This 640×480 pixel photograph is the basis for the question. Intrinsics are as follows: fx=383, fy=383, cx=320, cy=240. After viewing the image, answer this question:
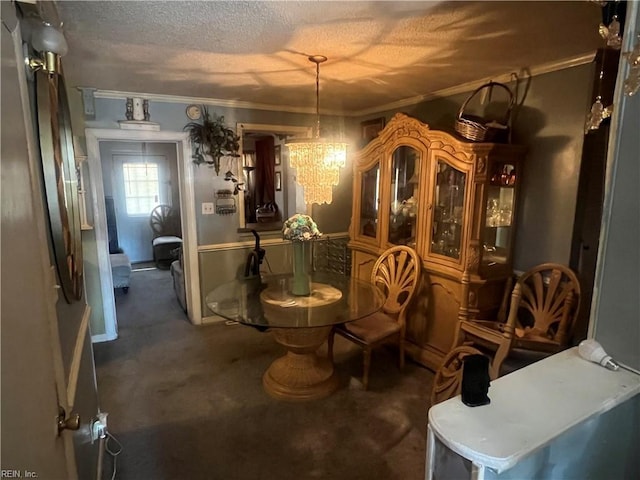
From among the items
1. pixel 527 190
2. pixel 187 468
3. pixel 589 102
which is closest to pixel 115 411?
pixel 187 468

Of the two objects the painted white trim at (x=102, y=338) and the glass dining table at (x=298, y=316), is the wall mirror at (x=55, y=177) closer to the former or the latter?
the glass dining table at (x=298, y=316)

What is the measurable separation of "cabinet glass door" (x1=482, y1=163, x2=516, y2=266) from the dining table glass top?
886 mm

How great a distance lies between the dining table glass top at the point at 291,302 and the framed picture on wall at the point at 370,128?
6.00 feet

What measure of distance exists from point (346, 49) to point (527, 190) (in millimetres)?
1603

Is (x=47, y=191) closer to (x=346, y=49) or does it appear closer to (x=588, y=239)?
(x=346, y=49)

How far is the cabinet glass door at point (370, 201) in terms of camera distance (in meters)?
3.46

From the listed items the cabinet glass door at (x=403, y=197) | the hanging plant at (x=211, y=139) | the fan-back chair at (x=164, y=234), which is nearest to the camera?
the cabinet glass door at (x=403, y=197)

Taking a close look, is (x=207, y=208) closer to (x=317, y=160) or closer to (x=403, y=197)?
(x=317, y=160)

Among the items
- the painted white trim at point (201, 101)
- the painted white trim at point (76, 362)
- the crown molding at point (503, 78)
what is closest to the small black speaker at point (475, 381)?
the painted white trim at point (76, 362)

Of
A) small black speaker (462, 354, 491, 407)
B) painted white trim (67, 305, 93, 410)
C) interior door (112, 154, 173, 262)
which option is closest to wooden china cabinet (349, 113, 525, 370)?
small black speaker (462, 354, 491, 407)

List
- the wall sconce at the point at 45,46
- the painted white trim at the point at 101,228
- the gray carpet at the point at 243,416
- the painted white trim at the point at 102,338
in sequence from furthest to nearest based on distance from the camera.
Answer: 1. the painted white trim at the point at 102,338
2. the painted white trim at the point at 101,228
3. the gray carpet at the point at 243,416
4. the wall sconce at the point at 45,46

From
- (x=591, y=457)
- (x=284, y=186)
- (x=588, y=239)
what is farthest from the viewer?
(x=284, y=186)

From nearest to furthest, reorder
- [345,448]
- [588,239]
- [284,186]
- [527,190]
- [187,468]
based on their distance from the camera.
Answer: [187,468] → [345,448] → [588,239] → [527,190] → [284,186]

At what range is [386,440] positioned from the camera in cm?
223
